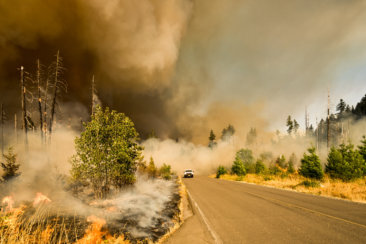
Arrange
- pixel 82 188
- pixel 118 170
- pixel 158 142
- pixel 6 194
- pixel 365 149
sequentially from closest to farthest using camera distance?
pixel 118 170, pixel 6 194, pixel 82 188, pixel 365 149, pixel 158 142

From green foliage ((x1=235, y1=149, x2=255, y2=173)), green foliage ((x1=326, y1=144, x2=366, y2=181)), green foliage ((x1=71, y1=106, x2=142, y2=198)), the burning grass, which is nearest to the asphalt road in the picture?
the burning grass

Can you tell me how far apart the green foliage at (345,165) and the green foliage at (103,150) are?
22.6 metres

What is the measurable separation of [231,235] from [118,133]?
9.06 m

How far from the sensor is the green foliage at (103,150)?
422 inches

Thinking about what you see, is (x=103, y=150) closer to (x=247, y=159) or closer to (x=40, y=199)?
(x=40, y=199)

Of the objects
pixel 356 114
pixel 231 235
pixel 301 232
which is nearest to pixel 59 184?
pixel 231 235

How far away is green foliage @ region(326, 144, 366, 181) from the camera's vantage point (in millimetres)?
19359

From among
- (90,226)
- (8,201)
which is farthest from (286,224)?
Result: (8,201)

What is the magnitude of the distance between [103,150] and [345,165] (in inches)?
962

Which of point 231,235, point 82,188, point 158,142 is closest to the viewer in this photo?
point 231,235

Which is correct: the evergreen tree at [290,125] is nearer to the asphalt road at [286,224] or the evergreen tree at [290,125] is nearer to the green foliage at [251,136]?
the green foliage at [251,136]

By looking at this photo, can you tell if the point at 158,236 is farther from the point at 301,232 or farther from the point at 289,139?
the point at 289,139

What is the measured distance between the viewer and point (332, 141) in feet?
245

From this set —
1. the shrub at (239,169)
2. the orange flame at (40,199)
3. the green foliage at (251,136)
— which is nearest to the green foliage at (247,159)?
the shrub at (239,169)
